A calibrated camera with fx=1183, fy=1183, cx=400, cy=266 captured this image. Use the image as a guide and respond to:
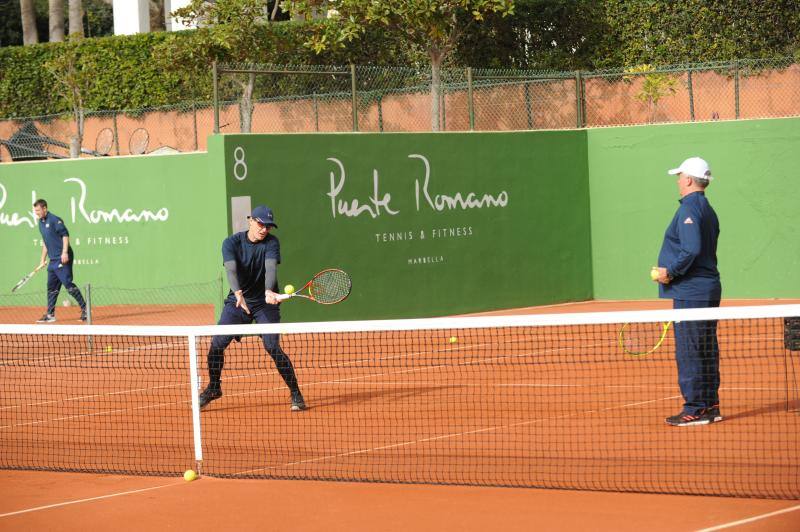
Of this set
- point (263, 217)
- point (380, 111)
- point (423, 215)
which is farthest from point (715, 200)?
point (263, 217)

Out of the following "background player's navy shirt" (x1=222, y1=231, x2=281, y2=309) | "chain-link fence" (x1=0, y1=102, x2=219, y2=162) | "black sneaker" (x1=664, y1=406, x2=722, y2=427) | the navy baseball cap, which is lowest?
"black sneaker" (x1=664, y1=406, x2=722, y2=427)

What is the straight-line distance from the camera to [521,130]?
18969mm

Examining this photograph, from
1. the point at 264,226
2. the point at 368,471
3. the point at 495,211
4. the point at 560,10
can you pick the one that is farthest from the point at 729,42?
the point at 368,471

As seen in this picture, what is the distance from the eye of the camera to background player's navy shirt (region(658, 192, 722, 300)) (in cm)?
855

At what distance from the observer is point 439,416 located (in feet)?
31.1

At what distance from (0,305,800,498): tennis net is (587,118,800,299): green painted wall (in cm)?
487

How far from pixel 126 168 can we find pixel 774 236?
1043 centimetres

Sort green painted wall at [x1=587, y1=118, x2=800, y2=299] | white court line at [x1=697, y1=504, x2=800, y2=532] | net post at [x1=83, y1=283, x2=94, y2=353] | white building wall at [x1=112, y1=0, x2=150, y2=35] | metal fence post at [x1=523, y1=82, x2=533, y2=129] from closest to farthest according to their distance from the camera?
white court line at [x1=697, y1=504, x2=800, y2=532] → net post at [x1=83, y1=283, x2=94, y2=353] → green painted wall at [x1=587, y1=118, x2=800, y2=299] → metal fence post at [x1=523, y1=82, x2=533, y2=129] → white building wall at [x1=112, y1=0, x2=150, y2=35]

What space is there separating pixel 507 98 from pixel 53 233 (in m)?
7.78

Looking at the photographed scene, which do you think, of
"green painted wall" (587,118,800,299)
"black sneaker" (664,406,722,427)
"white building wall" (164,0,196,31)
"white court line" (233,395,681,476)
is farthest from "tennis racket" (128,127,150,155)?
"black sneaker" (664,406,722,427)

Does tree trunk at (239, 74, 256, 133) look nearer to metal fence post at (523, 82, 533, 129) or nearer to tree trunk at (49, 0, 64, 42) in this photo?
metal fence post at (523, 82, 533, 129)

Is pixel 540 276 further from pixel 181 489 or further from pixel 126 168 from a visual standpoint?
pixel 181 489

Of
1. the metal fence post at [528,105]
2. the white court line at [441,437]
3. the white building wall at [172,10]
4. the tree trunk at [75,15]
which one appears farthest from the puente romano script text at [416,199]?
the tree trunk at [75,15]

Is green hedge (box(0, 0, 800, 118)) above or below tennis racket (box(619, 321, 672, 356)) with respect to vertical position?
above
